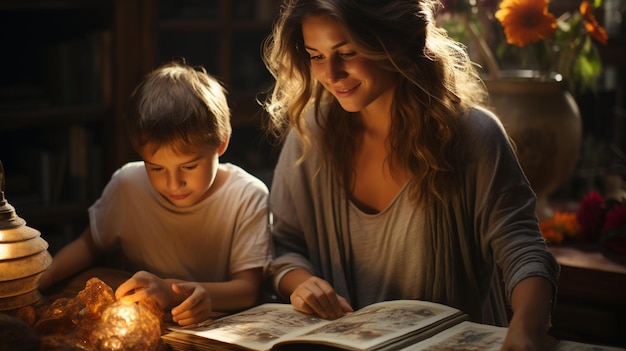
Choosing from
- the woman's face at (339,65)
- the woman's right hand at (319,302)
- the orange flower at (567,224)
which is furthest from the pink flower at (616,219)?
the woman's right hand at (319,302)

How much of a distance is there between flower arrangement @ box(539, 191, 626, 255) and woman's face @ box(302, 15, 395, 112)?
3.14ft

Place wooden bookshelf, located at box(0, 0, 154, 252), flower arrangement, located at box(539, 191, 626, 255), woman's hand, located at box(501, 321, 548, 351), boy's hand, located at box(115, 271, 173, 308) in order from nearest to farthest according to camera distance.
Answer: woman's hand, located at box(501, 321, 548, 351) → boy's hand, located at box(115, 271, 173, 308) → flower arrangement, located at box(539, 191, 626, 255) → wooden bookshelf, located at box(0, 0, 154, 252)

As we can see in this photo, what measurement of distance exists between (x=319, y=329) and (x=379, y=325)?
9 centimetres

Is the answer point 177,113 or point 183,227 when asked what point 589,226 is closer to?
point 183,227

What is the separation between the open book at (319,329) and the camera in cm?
120

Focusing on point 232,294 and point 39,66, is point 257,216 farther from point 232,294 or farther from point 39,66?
point 39,66

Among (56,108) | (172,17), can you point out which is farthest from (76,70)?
(172,17)

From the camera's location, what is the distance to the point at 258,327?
1.31m

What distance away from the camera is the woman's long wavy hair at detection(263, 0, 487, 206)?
1.49m

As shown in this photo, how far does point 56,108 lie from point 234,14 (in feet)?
2.81

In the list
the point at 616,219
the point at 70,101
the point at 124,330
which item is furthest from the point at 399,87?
the point at 70,101

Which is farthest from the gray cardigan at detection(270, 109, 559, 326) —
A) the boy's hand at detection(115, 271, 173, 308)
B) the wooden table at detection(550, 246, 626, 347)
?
the wooden table at detection(550, 246, 626, 347)

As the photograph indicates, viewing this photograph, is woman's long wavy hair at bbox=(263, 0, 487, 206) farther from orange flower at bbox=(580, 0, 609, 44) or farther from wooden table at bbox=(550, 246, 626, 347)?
wooden table at bbox=(550, 246, 626, 347)

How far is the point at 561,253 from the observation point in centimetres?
222
